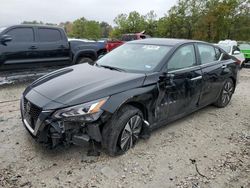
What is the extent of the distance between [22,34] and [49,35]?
857 millimetres

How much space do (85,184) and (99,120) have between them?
74cm

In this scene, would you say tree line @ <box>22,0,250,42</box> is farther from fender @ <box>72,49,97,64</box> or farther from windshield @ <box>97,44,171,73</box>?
windshield @ <box>97,44,171,73</box>

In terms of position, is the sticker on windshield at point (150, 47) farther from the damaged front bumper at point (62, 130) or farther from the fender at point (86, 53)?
the fender at point (86, 53)

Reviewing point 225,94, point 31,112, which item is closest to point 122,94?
point 31,112

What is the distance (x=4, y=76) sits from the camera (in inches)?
264

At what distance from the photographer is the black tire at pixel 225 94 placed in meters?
5.34

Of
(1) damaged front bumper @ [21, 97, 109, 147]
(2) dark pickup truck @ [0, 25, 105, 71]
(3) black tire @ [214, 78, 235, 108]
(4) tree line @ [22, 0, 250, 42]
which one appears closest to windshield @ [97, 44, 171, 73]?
(1) damaged front bumper @ [21, 97, 109, 147]

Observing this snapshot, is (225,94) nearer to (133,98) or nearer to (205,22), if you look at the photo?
(133,98)

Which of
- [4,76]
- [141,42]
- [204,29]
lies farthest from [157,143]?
[204,29]

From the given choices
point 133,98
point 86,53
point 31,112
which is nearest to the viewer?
point 31,112

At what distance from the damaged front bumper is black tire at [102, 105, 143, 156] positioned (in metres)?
0.12

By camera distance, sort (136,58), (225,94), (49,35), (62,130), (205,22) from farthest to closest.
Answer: (205,22), (49,35), (225,94), (136,58), (62,130)

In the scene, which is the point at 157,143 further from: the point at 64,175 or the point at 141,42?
the point at 141,42

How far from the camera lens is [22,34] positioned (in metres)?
6.86
